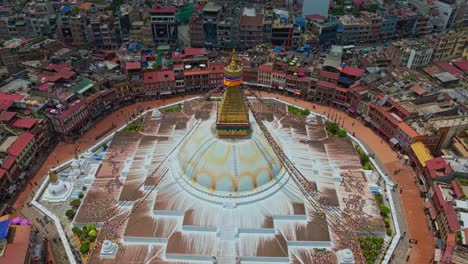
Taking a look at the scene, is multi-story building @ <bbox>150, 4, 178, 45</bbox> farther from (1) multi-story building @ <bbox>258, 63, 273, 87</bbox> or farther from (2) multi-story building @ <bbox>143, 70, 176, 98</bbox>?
(1) multi-story building @ <bbox>258, 63, 273, 87</bbox>

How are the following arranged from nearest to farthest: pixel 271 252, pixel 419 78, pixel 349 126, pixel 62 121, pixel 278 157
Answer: pixel 271 252 → pixel 278 157 → pixel 62 121 → pixel 349 126 → pixel 419 78

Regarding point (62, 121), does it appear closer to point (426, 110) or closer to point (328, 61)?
point (328, 61)

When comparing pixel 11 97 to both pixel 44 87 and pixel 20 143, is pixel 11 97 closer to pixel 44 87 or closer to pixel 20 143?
pixel 44 87

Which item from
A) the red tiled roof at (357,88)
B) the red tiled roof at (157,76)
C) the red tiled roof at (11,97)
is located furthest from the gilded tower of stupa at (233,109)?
the red tiled roof at (11,97)

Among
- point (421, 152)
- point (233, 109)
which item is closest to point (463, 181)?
point (421, 152)

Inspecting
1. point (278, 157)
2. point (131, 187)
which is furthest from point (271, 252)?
point (131, 187)

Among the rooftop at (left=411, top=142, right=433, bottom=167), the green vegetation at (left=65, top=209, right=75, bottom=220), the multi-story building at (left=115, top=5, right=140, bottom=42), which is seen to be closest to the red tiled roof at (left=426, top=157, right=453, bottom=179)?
the rooftop at (left=411, top=142, right=433, bottom=167)
